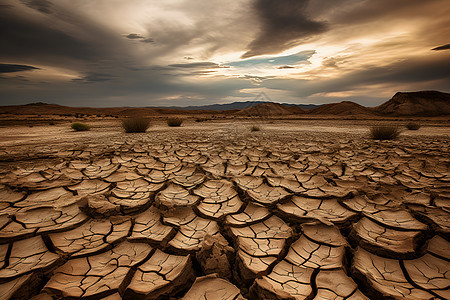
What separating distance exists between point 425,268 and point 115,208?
6.78 ft

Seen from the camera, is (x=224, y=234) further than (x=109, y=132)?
No

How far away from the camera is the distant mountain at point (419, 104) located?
1135 inches

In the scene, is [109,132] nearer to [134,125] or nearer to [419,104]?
[134,125]

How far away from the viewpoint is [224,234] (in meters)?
1.33

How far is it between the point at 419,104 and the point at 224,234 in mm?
42648

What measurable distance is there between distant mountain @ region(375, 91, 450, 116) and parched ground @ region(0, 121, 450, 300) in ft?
124

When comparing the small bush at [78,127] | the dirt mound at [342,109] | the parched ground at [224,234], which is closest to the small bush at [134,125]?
the small bush at [78,127]

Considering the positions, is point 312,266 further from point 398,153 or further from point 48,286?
point 398,153

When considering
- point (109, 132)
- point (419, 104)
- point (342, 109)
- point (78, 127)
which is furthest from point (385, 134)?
point (419, 104)

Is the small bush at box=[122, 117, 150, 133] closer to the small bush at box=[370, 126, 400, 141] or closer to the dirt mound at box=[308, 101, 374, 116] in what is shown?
the small bush at box=[370, 126, 400, 141]

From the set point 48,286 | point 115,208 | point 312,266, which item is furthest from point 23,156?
point 312,266

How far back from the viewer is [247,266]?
992 millimetres

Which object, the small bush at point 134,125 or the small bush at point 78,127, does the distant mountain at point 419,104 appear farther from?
the small bush at point 78,127

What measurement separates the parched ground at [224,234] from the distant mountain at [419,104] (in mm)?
37773
